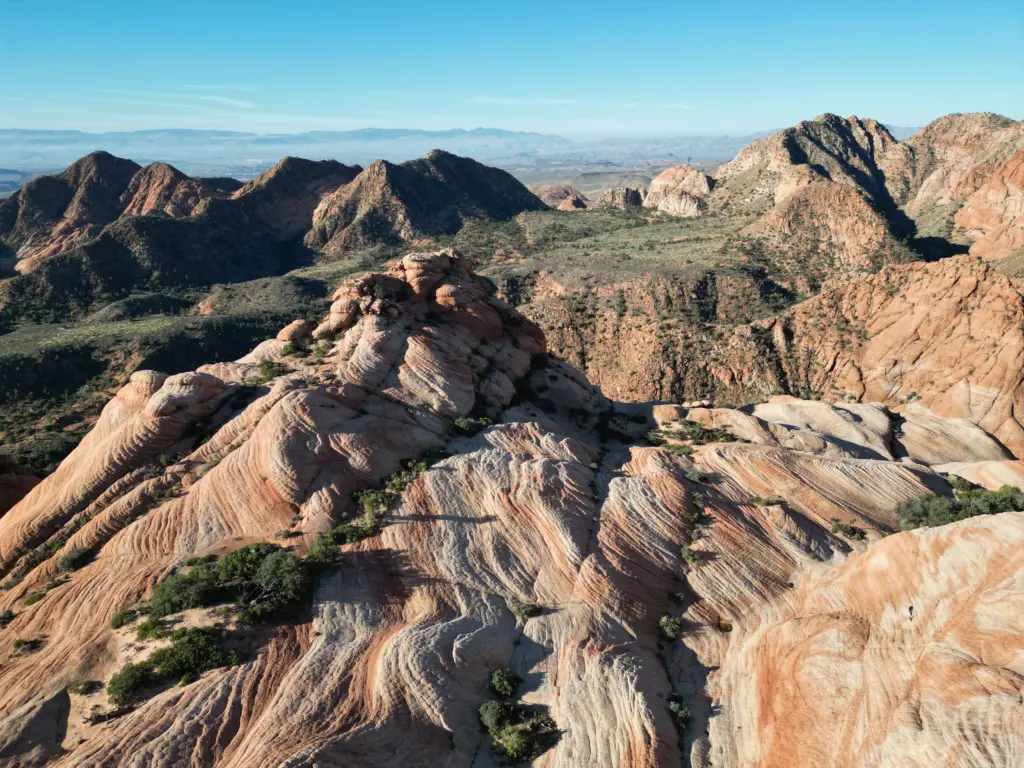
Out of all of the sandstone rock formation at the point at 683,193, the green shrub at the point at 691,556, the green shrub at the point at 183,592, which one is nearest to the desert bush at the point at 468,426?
the green shrub at the point at 691,556

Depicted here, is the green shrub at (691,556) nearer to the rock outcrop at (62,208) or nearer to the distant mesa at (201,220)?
the distant mesa at (201,220)

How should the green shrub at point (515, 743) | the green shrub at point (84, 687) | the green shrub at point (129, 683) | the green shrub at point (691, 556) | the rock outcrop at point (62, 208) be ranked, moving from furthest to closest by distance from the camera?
the rock outcrop at point (62, 208) → the green shrub at point (691, 556) → the green shrub at point (515, 743) → the green shrub at point (84, 687) → the green shrub at point (129, 683)

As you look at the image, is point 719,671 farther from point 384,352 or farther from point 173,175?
point 173,175

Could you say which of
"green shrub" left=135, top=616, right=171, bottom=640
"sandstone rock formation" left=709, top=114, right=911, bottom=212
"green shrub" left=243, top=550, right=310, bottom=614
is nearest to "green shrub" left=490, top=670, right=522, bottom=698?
"green shrub" left=243, top=550, right=310, bottom=614

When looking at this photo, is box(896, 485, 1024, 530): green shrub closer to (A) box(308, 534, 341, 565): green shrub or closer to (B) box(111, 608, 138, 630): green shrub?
(A) box(308, 534, 341, 565): green shrub

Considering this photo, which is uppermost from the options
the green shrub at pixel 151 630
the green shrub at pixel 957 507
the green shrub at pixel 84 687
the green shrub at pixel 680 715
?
the green shrub at pixel 151 630

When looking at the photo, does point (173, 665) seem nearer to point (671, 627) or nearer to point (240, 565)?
point (240, 565)
